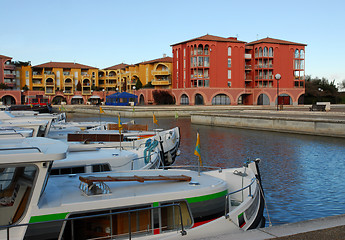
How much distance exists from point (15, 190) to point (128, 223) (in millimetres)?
2184

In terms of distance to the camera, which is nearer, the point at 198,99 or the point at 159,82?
the point at 198,99

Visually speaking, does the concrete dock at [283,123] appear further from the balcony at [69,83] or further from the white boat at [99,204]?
the balcony at [69,83]

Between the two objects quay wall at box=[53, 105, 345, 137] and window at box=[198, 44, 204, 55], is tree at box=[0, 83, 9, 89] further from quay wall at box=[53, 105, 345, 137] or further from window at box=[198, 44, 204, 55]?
window at box=[198, 44, 204, 55]

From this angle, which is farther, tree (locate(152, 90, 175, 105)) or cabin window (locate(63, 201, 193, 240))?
tree (locate(152, 90, 175, 105))

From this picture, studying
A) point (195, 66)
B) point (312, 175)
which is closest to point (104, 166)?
point (312, 175)

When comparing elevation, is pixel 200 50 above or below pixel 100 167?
above

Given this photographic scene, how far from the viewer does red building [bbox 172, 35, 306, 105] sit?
249 ft

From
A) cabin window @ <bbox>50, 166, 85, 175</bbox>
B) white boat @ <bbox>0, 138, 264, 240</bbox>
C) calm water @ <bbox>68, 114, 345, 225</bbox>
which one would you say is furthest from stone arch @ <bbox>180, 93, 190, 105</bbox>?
white boat @ <bbox>0, 138, 264, 240</bbox>

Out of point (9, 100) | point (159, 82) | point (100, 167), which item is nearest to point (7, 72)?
point (9, 100)

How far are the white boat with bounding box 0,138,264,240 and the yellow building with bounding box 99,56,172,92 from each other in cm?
7357

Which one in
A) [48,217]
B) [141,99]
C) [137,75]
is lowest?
[48,217]

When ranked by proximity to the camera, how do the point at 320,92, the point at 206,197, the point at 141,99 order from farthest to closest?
the point at 141,99 < the point at 320,92 < the point at 206,197

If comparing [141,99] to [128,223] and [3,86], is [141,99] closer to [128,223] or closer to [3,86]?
[3,86]

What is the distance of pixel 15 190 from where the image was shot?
679cm
